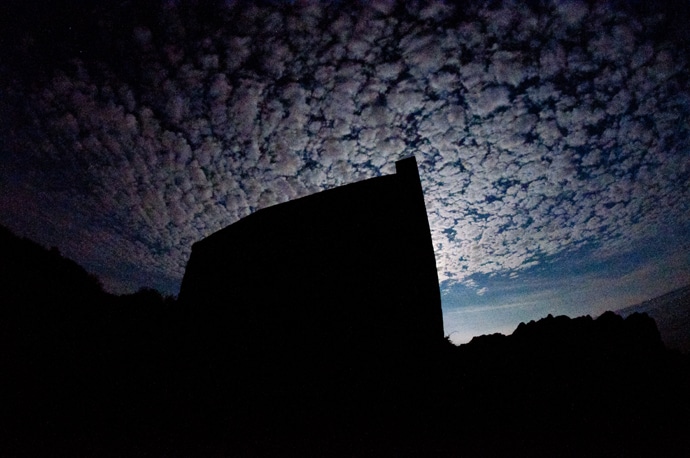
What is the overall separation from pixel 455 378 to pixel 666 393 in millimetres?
7379

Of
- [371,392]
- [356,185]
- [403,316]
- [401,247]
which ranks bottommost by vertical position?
[371,392]

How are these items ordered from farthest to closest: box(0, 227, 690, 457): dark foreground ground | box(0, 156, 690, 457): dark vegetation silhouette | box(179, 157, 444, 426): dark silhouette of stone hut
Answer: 1. box(179, 157, 444, 426): dark silhouette of stone hut
2. box(0, 156, 690, 457): dark vegetation silhouette
3. box(0, 227, 690, 457): dark foreground ground

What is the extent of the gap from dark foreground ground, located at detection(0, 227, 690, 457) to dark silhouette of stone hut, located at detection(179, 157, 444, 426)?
136mm

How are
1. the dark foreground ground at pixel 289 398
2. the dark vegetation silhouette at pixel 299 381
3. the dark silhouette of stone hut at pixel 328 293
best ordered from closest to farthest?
the dark foreground ground at pixel 289 398 → the dark vegetation silhouette at pixel 299 381 → the dark silhouette of stone hut at pixel 328 293

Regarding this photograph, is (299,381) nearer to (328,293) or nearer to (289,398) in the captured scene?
(289,398)

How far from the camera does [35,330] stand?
25.0 feet

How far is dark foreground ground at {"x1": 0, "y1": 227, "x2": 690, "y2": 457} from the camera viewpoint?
178 inches

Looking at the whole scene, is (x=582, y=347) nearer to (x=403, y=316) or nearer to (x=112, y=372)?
(x=403, y=316)

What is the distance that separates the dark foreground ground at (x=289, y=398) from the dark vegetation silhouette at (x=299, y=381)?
4 centimetres

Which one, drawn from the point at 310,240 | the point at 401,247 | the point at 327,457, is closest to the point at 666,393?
the point at 401,247

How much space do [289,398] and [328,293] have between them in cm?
292

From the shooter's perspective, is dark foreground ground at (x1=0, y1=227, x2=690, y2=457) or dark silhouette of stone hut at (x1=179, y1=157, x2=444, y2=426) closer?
dark foreground ground at (x1=0, y1=227, x2=690, y2=457)

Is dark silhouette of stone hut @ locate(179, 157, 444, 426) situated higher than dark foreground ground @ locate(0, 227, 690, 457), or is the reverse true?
dark silhouette of stone hut @ locate(179, 157, 444, 426)

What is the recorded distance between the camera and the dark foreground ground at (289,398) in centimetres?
451
